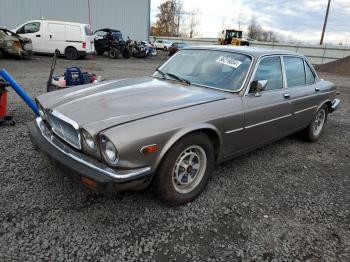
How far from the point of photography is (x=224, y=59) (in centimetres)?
378

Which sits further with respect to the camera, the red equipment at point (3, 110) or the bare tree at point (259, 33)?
the bare tree at point (259, 33)

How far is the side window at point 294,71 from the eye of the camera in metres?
4.39

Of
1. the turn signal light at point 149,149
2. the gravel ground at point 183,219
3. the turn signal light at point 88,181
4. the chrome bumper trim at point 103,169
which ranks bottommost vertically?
the gravel ground at point 183,219

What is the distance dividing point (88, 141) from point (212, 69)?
193 cm

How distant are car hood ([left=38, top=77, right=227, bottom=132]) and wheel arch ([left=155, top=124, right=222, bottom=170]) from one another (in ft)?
0.83

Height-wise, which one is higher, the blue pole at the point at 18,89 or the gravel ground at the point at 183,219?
the blue pole at the point at 18,89

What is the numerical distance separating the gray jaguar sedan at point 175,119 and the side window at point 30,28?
15.1 metres

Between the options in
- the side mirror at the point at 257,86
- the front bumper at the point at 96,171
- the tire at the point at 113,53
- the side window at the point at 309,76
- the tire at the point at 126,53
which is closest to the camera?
the front bumper at the point at 96,171

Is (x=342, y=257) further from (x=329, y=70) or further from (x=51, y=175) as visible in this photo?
(x=329, y=70)

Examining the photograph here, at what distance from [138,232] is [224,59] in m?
2.34

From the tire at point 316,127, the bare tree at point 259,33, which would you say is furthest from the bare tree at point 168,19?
the tire at point 316,127

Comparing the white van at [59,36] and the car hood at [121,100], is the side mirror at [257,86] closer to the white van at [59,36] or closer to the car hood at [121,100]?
the car hood at [121,100]

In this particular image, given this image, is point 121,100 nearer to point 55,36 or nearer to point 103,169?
point 103,169

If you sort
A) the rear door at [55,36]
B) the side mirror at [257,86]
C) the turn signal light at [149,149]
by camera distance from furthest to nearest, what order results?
1. the rear door at [55,36]
2. the side mirror at [257,86]
3. the turn signal light at [149,149]
